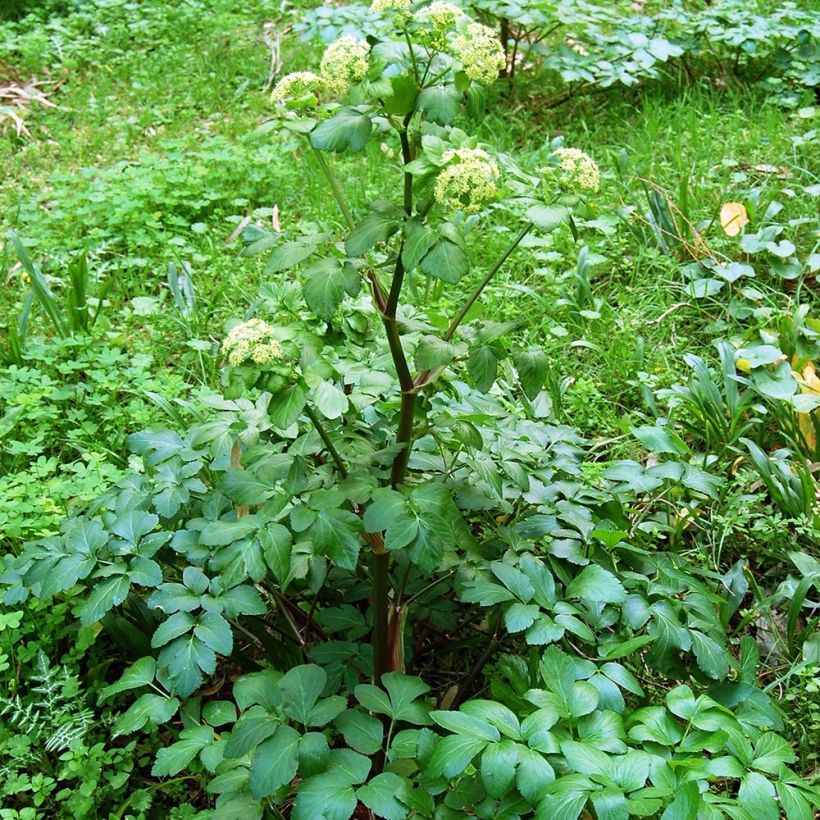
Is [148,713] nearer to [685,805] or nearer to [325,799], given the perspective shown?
[325,799]

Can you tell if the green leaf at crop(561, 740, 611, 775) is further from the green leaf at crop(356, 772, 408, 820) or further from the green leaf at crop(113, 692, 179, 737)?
the green leaf at crop(113, 692, 179, 737)

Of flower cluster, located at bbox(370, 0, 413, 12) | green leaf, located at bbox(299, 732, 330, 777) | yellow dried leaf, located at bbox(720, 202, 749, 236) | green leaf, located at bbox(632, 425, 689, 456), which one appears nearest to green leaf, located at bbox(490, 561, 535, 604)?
green leaf, located at bbox(299, 732, 330, 777)

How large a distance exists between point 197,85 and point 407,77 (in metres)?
→ 3.82

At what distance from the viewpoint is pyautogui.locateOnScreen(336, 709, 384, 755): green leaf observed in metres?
1.62

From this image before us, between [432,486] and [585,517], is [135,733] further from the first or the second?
[585,517]

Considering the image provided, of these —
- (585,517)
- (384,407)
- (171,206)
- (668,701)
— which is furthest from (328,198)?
(668,701)

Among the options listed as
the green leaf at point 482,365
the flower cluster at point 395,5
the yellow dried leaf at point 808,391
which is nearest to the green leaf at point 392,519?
the green leaf at point 482,365

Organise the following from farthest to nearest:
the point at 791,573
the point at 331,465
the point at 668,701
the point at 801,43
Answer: the point at 801,43 → the point at 791,573 → the point at 331,465 → the point at 668,701

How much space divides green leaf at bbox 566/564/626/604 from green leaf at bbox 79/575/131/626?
2.96 feet

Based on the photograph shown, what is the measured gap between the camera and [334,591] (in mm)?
2199

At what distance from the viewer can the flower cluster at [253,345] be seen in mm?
1510

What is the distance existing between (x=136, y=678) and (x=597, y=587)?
3.09ft

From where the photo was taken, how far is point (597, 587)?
1.79 meters

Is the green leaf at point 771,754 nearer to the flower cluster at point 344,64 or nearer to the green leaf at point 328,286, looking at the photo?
the green leaf at point 328,286
